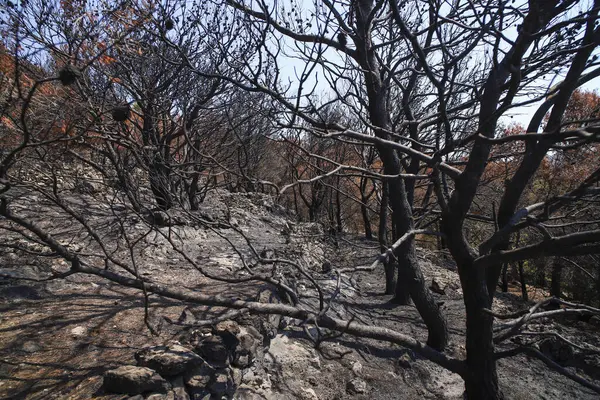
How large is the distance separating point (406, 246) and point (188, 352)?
114 inches

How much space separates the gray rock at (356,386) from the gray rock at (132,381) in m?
1.89

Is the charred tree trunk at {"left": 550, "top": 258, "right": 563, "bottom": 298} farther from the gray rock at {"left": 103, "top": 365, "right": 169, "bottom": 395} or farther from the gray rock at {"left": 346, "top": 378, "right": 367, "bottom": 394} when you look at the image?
the gray rock at {"left": 103, "top": 365, "right": 169, "bottom": 395}

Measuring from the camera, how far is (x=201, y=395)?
2607mm

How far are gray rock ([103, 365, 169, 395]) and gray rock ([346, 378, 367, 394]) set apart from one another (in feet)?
6.20

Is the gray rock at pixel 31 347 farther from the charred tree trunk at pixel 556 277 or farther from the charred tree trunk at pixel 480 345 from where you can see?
the charred tree trunk at pixel 556 277

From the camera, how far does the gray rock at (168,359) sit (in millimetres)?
2514

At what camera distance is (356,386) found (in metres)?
3.57

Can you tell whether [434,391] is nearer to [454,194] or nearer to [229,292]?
[454,194]

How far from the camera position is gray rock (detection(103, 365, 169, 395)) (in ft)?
7.46

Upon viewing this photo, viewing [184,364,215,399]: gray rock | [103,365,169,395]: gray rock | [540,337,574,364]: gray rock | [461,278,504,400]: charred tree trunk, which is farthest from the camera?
[540,337,574,364]: gray rock

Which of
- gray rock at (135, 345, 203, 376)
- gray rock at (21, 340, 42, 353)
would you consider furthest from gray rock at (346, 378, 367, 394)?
Result: gray rock at (21, 340, 42, 353)

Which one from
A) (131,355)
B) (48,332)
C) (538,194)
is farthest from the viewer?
(538,194)

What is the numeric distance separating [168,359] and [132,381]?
12.0 inches

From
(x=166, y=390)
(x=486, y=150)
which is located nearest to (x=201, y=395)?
(x=166, y=390)
